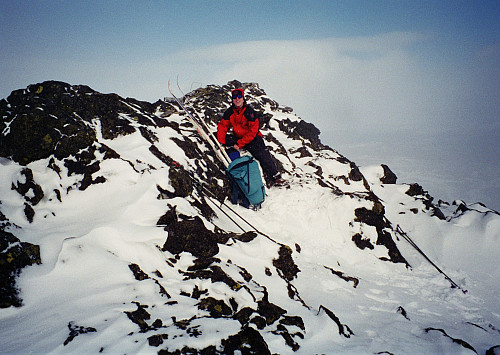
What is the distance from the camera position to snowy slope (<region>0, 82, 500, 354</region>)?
3.04m

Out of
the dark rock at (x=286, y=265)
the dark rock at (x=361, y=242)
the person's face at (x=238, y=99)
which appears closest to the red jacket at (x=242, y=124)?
the person's face at (x=238, y=99)

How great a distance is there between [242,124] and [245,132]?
0.35m

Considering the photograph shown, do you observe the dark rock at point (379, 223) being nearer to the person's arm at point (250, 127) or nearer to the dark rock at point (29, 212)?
the person's arm at point (250, 127)

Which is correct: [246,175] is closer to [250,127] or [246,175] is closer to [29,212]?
[250,127]

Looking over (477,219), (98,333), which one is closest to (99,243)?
(98,333)

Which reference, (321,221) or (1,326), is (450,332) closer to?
(321,221)

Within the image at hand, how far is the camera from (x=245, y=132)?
961 cm

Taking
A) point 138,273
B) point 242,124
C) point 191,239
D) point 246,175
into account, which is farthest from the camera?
point 242,124

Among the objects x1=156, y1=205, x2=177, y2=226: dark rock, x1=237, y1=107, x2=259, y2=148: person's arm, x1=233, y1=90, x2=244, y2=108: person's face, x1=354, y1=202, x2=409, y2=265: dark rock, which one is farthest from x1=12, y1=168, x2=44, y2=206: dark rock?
x1=354, y1=202, x2=409, y2=265: dark rock

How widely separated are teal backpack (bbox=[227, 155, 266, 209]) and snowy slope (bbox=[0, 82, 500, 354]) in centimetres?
82

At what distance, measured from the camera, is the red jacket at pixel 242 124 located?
30.3 feet

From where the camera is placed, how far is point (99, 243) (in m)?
4.25

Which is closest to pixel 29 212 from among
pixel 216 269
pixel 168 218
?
pixel 168 218

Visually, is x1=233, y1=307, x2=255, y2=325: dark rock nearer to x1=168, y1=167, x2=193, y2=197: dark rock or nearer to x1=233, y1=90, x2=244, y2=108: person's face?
x1=168, y1=167, x2=193, y2=197: dark rock
